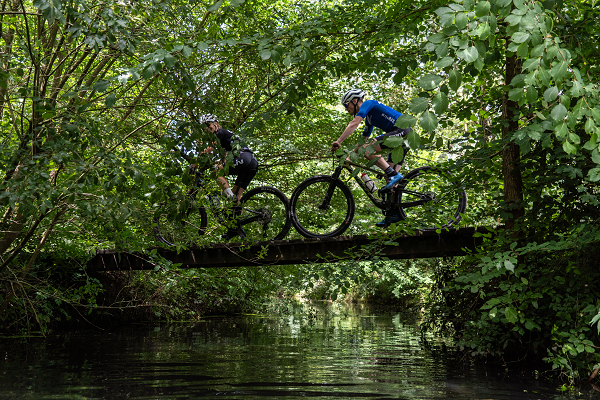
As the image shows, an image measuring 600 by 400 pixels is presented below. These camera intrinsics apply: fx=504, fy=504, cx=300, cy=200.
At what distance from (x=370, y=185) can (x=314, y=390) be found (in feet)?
11.4

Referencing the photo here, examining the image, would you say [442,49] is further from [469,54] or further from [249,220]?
[249,220]

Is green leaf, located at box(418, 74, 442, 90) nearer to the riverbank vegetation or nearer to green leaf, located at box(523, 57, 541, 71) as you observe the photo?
the riverbank vegetation

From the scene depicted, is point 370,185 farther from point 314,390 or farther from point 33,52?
point 33,52

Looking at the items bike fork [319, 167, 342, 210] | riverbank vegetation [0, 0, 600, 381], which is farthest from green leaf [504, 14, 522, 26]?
bike fork [319, 167, 342, 210]

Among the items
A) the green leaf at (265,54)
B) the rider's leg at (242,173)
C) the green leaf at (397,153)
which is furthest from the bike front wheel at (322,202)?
the green leaf at (397,153)

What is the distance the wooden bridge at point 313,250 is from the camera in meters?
7.78

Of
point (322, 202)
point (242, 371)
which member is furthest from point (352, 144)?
point (322, 202)

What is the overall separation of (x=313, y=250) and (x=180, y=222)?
403 cm

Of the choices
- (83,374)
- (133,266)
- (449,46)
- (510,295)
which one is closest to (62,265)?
(133,266)

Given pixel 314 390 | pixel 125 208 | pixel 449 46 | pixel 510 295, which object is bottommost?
pixel 314 390

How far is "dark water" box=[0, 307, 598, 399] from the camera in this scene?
176 inches

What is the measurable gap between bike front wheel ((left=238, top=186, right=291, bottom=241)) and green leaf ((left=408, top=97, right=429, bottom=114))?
5570 millimetres

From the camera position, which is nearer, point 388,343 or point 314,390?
point 314,390

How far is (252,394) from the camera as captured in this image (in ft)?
14.1
